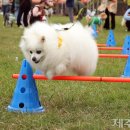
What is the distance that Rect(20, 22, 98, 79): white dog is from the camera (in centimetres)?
430

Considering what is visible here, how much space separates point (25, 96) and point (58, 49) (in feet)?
2.11

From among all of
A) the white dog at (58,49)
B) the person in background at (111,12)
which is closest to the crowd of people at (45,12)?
the person in background at (111,12)

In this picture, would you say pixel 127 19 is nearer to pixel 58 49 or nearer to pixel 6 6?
pixel 6 6

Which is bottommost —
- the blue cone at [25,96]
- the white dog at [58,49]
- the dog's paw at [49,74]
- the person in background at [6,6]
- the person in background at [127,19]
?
the person in background at [127,19]

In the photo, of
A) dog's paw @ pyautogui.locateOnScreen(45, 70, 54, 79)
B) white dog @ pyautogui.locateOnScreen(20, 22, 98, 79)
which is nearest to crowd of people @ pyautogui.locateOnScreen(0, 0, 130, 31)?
white dog @ pyautogui.locateOnScreen(20, 22, 98, 79)

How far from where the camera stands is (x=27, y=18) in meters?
15.6

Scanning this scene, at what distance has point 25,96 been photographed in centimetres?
449

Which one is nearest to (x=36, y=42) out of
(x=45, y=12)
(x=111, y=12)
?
(x=45, y=12)

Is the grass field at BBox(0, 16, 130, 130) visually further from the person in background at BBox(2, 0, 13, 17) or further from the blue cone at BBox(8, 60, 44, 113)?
the person in background at BBox(2, 0, 13, 17)

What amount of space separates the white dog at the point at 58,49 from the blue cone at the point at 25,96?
14 cm

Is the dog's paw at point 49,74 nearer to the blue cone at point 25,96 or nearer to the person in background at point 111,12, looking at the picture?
the blue cone at point 25,96

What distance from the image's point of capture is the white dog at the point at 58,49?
4301 millimetres

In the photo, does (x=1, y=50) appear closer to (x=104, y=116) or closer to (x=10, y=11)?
(x=104, y=116)

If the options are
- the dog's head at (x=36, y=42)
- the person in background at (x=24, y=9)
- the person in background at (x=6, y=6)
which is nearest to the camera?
the dog's head at (x=36, y=42)
